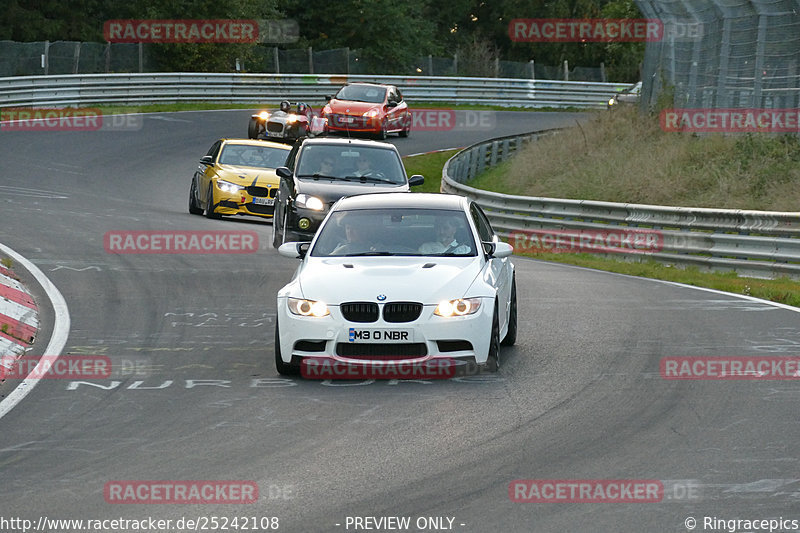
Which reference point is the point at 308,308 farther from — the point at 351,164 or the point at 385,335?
the point at 351,164

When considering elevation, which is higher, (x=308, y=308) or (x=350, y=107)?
(x=308, y=308)

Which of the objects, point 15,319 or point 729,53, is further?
point 729,53

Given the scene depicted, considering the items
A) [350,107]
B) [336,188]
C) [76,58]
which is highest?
[336,188]

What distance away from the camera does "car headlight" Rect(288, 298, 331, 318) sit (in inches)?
419

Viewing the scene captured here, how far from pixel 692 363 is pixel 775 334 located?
2.18m

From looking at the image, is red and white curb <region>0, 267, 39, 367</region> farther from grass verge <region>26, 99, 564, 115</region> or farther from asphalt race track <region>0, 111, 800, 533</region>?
grass verge <region>26, 99, 564, 115</region>

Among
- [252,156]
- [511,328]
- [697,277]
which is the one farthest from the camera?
[252,156]

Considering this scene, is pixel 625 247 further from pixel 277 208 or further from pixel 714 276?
pixel 277 208

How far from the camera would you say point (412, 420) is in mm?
9203

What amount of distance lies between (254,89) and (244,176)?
26.7 m

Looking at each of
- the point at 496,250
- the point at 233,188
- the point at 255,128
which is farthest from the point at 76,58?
the point at 496,250

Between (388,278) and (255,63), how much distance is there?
4790 cm

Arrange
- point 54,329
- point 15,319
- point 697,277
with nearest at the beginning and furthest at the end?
point 15,319
point 54,329
point 697,277

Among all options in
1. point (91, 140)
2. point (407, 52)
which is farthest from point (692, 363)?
point (407, 52)
